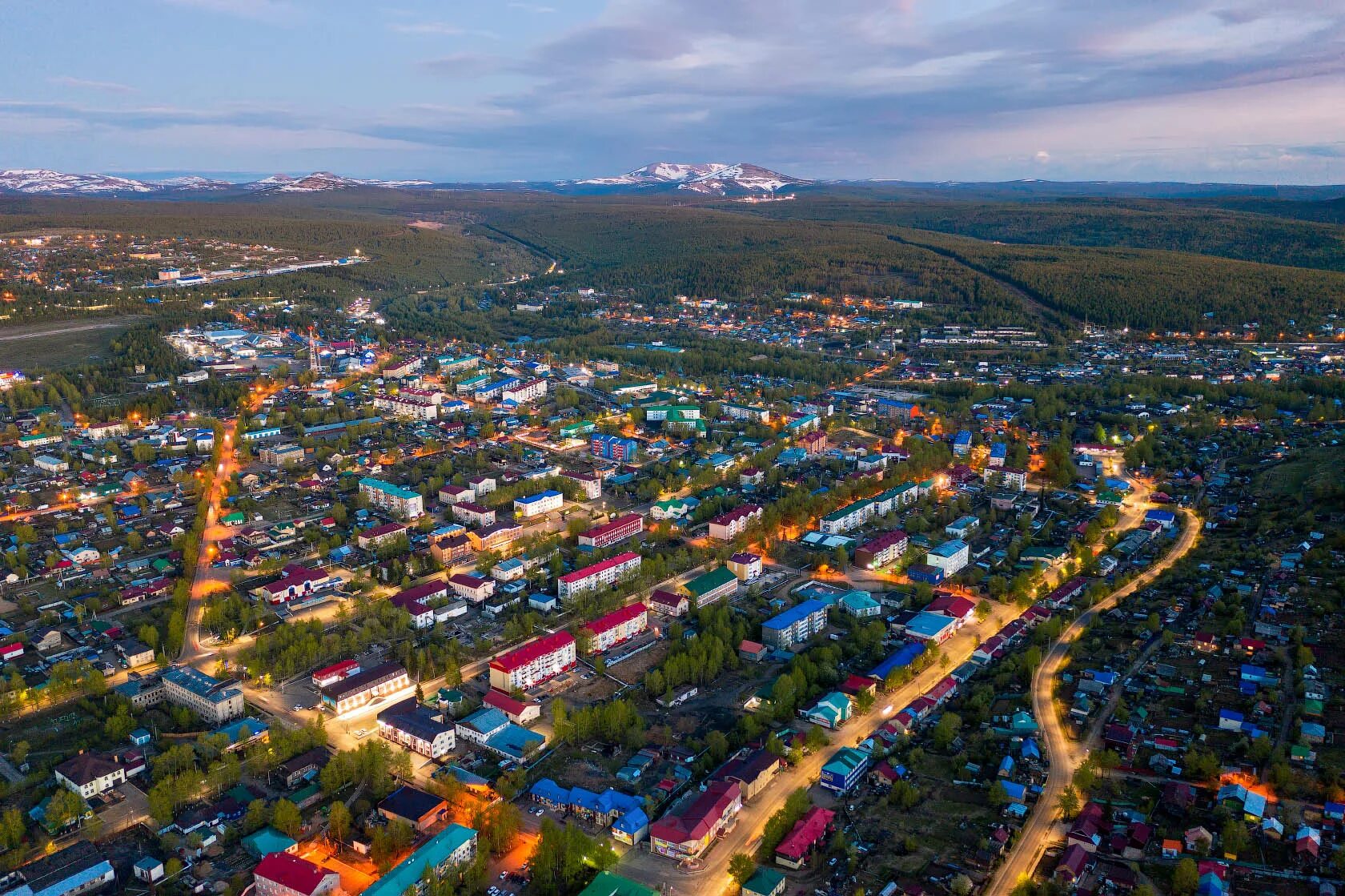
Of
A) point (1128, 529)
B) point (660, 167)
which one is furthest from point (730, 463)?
point (660, 167)

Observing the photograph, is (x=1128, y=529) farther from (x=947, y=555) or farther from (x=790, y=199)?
(x=790, y=199)

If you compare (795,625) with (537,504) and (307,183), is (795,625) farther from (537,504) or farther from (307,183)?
(307,183)

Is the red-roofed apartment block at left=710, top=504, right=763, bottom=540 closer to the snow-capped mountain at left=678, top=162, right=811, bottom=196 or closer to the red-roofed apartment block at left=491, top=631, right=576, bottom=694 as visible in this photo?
the red-roofed apartment block at left=491, top=631, right=576, bottom=694

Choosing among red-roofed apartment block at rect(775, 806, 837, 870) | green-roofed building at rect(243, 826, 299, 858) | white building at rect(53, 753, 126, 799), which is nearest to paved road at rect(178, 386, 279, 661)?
white building at rect(53, 753, 126, 799)

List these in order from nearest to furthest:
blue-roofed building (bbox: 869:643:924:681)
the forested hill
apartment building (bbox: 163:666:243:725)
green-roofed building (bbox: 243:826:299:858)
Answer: green-roofed building (bbox: 243:826:299:858) < apartment building (bbox: 163:666:243:725) < blue-roofed building (bbox: 869:643:924:681) < the forested hill

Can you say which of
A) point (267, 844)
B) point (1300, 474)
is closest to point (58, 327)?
point (267, 844)

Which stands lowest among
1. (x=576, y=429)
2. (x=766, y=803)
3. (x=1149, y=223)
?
(x=766, y=803)

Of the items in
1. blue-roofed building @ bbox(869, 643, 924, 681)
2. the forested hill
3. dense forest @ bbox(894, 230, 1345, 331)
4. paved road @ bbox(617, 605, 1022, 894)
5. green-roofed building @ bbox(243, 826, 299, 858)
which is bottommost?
paved road @ bbox(617, 605, 1022, 894)
